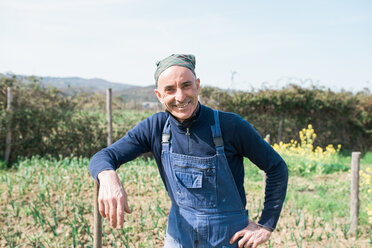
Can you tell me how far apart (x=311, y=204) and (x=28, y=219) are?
3.83 m

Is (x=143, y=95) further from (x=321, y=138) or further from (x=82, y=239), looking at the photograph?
(x=82, y=239)

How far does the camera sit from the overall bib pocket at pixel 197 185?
1.50 meters

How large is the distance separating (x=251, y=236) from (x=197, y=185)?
14.0 inches

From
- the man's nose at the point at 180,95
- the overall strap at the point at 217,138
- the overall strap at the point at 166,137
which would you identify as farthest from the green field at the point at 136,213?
the man's nose at the point at 180,95

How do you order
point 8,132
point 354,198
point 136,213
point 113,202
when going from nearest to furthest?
point 113,202, point 354,198, point 136,213, point 8,132

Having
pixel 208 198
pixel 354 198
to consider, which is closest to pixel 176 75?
pixel 208 198

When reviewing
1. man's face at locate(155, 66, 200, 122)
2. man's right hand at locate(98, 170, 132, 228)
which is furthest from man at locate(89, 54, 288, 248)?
man's right hand at locate(98, 170, 132, 228)

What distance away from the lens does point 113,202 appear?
1.26 m

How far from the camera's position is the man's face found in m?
1.43

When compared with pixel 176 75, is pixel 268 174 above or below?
below

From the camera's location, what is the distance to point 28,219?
390 cm

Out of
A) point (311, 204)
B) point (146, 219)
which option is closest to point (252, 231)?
point (146, 219)

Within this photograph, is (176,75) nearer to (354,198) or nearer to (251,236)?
(251,236)

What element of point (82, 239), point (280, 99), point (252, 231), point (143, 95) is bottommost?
point (82, 239)
